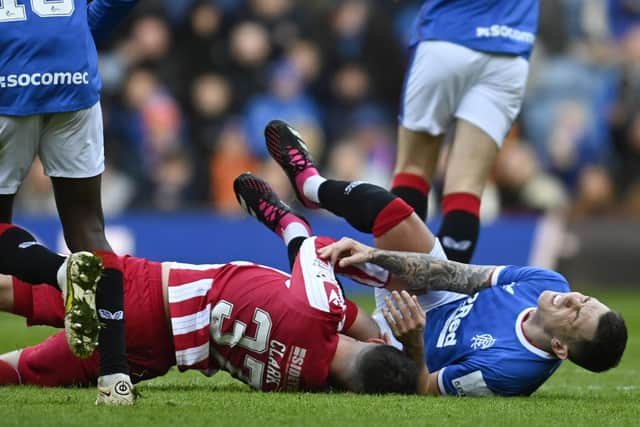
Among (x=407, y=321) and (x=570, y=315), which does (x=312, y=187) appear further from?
(x=570, y=315)

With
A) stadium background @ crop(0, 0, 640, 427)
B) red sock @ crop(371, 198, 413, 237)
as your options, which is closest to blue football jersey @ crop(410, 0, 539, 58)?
red sock @ crop(371, 198, 413, 237)

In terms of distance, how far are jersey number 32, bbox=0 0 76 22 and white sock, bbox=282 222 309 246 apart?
1.60 meters

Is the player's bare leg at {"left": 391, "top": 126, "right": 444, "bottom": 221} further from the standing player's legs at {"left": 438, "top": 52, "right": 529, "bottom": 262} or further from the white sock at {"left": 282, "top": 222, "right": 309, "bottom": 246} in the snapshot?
the white sock at {"left": 282, "top": 222, "right": 309, "bottom": 246}

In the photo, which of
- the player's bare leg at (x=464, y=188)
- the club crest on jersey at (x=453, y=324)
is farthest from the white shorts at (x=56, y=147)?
the player's bare leg at (x=464, y=188)

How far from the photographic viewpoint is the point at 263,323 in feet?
17.4

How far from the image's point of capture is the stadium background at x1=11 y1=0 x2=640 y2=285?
12203 mm

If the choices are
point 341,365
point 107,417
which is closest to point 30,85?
point 107,417

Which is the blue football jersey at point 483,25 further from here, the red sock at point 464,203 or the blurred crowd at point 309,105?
the blurred crowd at point 309,105

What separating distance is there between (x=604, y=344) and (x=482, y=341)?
0.53 meters

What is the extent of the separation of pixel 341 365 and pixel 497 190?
7768 mm

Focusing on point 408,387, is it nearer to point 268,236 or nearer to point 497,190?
point 268,236

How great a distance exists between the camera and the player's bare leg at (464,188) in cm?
675

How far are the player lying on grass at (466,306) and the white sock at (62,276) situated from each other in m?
1.23

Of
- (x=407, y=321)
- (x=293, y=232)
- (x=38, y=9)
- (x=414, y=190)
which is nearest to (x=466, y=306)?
(x=407, y=321)
